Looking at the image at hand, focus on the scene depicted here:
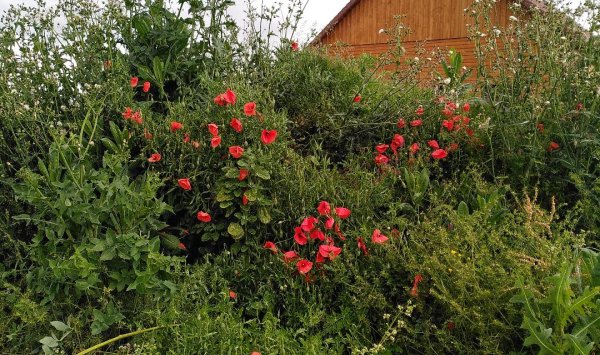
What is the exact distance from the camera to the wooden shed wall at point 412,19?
17031mm

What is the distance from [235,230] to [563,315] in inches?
64.4

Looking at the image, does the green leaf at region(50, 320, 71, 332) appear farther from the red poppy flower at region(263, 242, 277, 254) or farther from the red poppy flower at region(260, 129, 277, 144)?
the red poppy flower at region(260, 129, 277, 144)

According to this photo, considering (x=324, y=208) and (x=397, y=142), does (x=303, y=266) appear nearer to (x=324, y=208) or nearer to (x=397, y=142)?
(x=324, y=208)

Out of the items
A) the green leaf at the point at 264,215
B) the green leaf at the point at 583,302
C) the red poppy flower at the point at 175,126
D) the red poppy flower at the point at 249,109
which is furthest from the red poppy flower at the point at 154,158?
the green leaf at the point at 583,302

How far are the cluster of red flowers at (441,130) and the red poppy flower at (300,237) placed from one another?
0.86 meters

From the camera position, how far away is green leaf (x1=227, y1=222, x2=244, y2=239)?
3.10 meters

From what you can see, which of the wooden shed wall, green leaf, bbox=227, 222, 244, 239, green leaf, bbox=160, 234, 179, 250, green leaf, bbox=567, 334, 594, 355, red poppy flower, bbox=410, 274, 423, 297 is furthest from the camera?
the wooden shed wall

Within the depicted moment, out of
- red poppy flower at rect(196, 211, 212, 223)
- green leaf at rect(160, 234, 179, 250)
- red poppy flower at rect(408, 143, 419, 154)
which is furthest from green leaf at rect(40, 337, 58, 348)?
red poppy flower at rect(408, 143, 419, 154)

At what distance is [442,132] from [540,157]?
2.02 ft

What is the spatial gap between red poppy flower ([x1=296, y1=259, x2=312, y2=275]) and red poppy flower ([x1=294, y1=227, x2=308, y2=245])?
13 centimetres

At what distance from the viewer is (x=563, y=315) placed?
6.88 ft

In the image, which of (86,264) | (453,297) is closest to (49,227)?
(86,264)

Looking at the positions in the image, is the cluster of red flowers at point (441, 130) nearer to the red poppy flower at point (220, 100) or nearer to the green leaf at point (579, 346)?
the red poppy flower at point (220, 100)

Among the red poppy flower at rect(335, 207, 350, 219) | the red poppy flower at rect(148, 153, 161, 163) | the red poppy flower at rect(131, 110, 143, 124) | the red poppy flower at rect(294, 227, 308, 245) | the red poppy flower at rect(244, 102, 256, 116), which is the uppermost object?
the red poppy flower at rect(244, 102, 256, 116)
